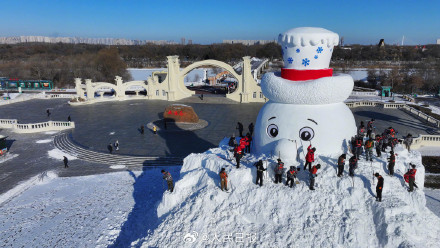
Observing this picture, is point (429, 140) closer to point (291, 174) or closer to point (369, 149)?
point (369, 149)

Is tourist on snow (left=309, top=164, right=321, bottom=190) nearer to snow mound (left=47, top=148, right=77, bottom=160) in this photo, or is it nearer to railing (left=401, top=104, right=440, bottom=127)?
snow mound (left=47, top=148, right=77, bottom=160)

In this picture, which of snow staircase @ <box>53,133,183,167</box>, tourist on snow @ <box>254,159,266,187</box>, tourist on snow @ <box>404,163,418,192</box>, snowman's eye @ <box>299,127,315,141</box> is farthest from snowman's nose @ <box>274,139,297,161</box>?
snow staircase @ <box>53,133,183,167</box>

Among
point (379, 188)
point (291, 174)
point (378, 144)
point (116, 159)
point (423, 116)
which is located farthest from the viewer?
point (423, 116)

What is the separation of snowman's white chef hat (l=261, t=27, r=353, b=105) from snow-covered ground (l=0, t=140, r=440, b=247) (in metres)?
2.20

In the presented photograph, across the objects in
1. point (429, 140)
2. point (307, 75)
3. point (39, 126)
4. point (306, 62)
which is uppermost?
point (306, 62)

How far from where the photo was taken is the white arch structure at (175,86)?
3706cm

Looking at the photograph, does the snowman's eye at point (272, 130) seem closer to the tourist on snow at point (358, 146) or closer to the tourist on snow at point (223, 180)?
the tourist on snow at point (223, 180)

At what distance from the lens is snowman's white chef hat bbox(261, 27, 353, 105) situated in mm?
10062

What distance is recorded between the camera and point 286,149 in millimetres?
10133

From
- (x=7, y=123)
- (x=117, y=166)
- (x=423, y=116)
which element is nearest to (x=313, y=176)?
(x=117, y=166)

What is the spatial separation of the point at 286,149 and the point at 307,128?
1.02 m

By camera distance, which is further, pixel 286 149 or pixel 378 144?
pixel 378 144

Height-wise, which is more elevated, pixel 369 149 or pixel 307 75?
pixel 307 75

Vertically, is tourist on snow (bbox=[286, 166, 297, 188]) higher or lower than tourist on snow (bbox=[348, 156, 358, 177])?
lower
